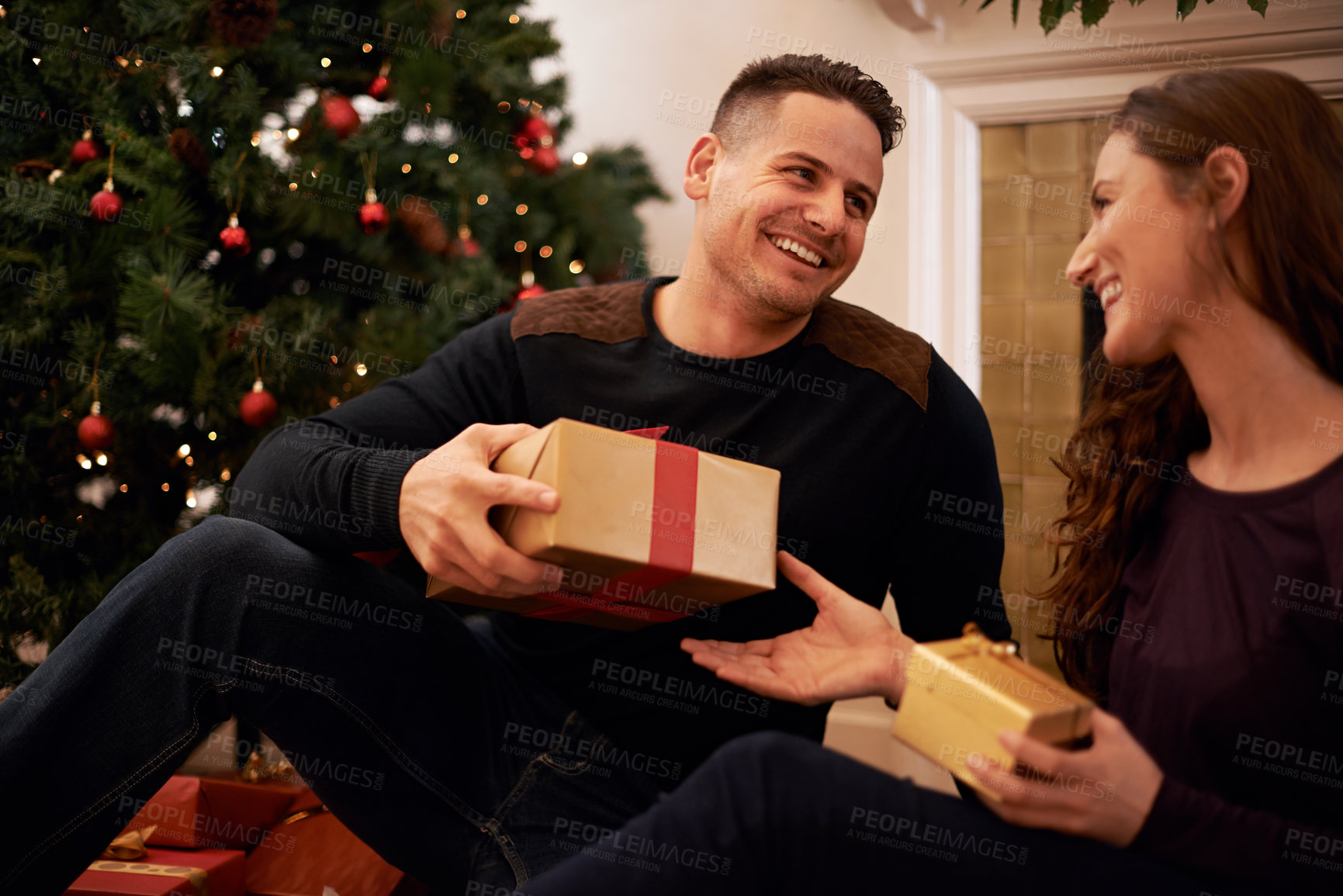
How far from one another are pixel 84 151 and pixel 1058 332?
7.24 feet

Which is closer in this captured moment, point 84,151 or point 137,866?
point 137,866

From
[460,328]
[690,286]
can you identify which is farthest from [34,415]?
[690,286]

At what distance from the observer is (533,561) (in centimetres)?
89

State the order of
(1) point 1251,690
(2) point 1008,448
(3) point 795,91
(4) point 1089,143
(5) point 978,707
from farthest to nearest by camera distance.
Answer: (2) point 1008,448
(4) point 1089,143
(3) point 795,91
(1) point 1251,690
(5) point 978,707

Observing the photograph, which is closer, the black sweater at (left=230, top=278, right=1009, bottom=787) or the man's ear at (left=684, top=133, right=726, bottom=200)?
the black sweater at (left=230, top=278, right=1009, bottom=787)

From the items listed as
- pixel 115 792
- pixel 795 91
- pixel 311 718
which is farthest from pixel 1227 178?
pixel 115 792

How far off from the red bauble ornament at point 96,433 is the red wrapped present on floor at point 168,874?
0.67 meters

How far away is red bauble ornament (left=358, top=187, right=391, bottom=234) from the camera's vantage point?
1.72m

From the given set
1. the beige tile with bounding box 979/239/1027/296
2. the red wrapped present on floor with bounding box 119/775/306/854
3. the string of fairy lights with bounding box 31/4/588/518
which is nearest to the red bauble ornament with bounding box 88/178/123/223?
the string of fairy lights with bounding box 31/4/588/518

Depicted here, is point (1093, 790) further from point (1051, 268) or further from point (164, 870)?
point (1051, 268)

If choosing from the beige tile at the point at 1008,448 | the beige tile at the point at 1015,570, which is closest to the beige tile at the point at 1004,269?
the beige tile at the point at 1008,448

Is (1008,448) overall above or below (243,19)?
below

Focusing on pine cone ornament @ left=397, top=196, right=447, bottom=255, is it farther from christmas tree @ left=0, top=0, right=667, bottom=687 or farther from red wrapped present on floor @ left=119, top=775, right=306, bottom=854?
red wrapped present on floor @ left=119, top=775, right=306, bottom=854

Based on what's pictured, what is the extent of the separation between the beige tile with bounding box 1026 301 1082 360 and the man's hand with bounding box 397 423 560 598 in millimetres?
1874
